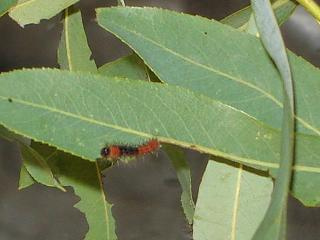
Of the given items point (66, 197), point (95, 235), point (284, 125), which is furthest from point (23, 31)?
point (284, 125)

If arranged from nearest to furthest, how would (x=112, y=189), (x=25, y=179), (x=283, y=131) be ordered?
(x=283, y=131) < (x=25, y=179) < (x=112, y=189)

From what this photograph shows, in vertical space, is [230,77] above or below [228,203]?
above

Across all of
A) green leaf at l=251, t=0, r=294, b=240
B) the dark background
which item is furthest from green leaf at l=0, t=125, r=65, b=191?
the dark background

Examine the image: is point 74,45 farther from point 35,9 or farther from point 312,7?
point 312,7

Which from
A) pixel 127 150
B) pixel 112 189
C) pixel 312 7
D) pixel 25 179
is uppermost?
pixel 312 7

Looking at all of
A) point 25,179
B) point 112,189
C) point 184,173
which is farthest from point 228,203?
point 112,189

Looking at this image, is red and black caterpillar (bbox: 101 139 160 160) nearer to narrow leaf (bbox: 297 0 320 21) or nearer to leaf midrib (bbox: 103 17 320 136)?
leaf midrib (bbox: 103 17 320 136)

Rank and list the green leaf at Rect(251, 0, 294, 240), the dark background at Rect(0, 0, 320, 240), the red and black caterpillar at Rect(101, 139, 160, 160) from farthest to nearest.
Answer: the dark background at Rect(0, 0, 320, 240)
the red and black caterpillar at Rect(101, 139, 160, 160)
the green leaf at Rect(251, 0, 294, 240)
